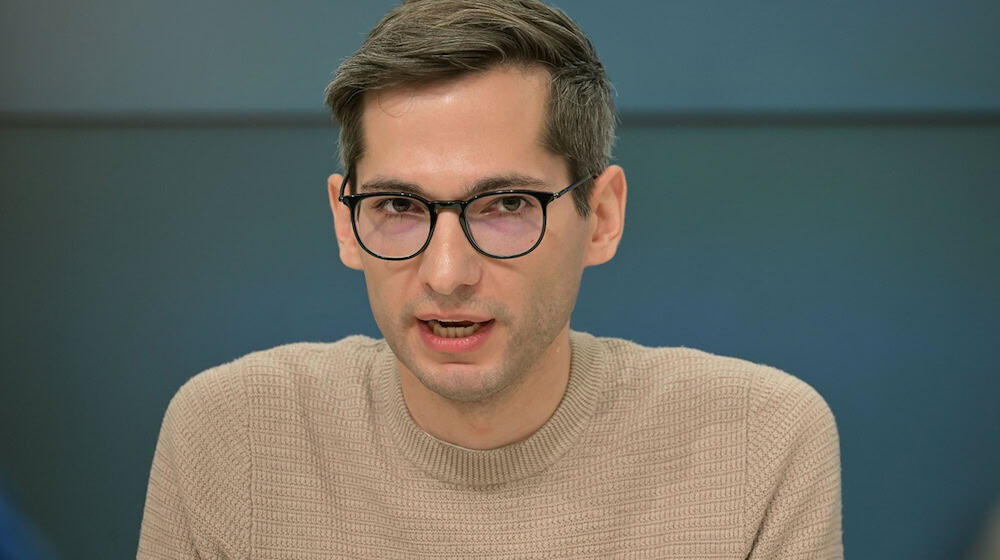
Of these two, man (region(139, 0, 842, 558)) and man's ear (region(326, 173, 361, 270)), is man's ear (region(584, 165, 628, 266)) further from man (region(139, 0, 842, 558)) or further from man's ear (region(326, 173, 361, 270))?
man's ear (region(326, 173, 361, 270))

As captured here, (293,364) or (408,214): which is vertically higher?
(408,214)

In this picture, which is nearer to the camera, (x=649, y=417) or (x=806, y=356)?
(x=649, y=417)

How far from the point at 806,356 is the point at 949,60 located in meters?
0.68

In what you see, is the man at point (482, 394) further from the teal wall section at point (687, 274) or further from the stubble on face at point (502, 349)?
the teal wall section at point (687, 274)

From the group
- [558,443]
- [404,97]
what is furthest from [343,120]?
[558,443]

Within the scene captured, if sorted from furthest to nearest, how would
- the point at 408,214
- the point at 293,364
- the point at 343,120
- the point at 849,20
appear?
1. the point at 849,20
2. the point at 293,364
3. the point at 343,120
4. the point at 408,214

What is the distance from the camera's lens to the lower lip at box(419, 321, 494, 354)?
56.4 inches

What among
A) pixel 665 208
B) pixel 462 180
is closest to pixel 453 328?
pixel 462 180

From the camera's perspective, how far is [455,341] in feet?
4.70

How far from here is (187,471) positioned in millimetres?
1630

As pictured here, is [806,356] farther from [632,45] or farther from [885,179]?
[632,45]

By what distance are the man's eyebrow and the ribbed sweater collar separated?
372mm

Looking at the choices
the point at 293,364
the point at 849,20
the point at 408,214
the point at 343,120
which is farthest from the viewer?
the point at 849,20

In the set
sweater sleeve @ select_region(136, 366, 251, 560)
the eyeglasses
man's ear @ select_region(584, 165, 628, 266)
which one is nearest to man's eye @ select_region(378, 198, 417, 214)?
the eyeglasses
